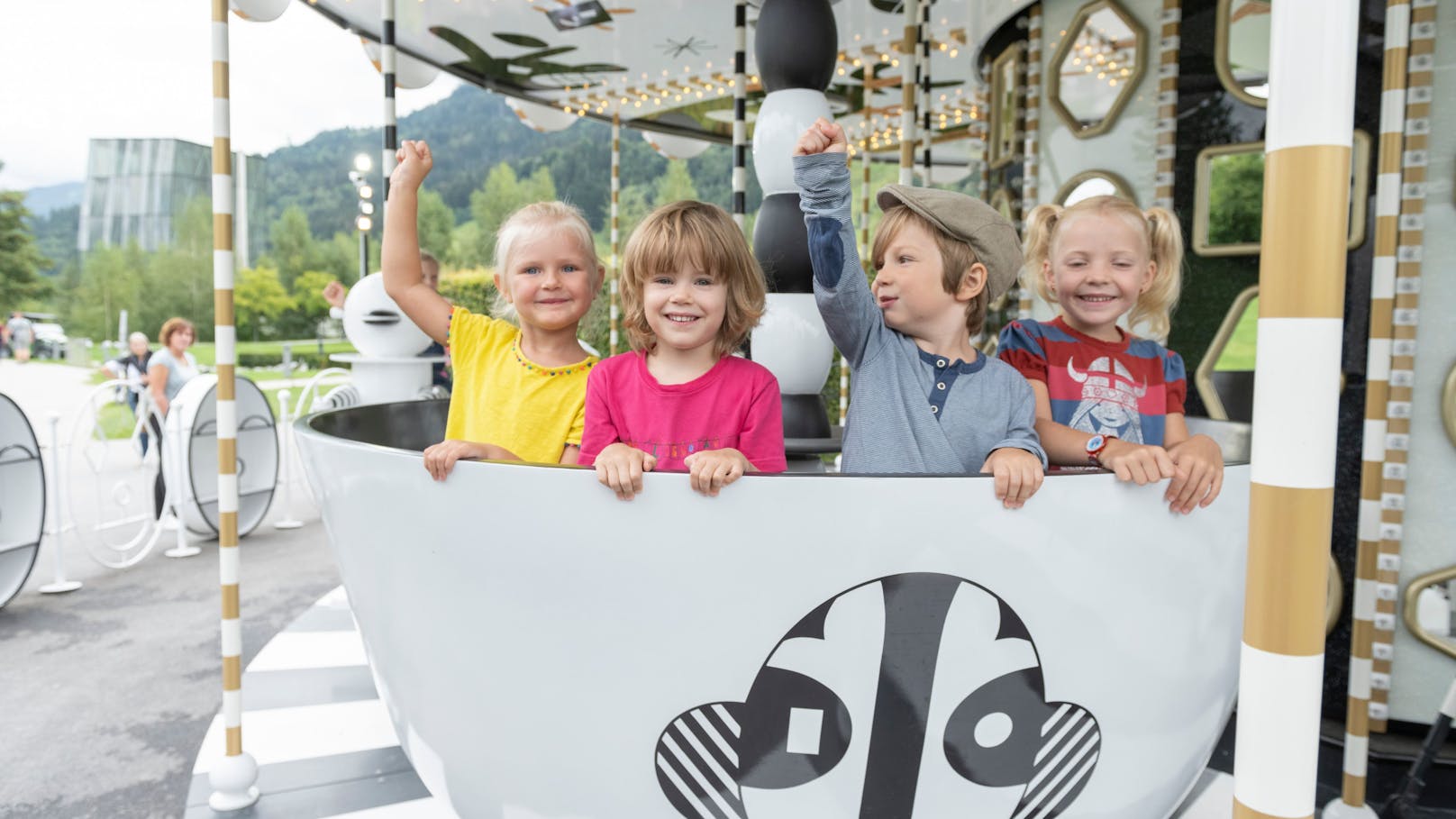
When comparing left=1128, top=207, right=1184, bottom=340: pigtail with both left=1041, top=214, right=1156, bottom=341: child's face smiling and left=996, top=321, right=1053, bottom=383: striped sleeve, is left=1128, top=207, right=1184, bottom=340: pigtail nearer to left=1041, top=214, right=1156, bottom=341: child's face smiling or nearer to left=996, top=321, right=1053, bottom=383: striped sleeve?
left=1041, top=214, right=1156, bottom=341: child's face smiling

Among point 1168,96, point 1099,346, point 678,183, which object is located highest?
point 678,183

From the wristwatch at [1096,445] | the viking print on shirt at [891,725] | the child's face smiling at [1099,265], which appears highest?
the child's face smiling at [1099,265]

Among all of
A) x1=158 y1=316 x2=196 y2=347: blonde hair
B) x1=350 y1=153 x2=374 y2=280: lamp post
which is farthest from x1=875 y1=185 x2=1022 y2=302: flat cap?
x1=350 y1=153 x2=374 y2=280: lamp post

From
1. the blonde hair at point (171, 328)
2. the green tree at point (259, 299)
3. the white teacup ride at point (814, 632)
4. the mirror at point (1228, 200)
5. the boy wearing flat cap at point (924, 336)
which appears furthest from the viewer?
the green tree at point (259, 299)

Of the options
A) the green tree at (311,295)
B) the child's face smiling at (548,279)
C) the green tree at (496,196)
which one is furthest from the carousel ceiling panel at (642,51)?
the green tree at (496,196)

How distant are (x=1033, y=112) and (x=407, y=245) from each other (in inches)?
82.6

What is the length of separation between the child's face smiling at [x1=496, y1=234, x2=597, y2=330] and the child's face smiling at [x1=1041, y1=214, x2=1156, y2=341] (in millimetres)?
720

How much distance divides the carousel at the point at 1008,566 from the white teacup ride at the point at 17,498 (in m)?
1.62

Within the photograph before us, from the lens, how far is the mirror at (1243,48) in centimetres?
212

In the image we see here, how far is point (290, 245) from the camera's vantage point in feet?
67.0

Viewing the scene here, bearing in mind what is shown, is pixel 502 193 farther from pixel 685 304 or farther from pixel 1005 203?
pixel 685 304

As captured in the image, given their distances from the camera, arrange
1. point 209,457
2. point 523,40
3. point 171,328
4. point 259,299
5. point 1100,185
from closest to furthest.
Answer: point 1100,185 < point 523,40 < point 209,457 < point 171,328 < point 259,299

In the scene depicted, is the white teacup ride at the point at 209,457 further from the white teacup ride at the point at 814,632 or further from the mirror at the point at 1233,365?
the mirror at the point at 1233,365

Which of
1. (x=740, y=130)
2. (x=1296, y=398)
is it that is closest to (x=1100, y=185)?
(x=740, y=130)
